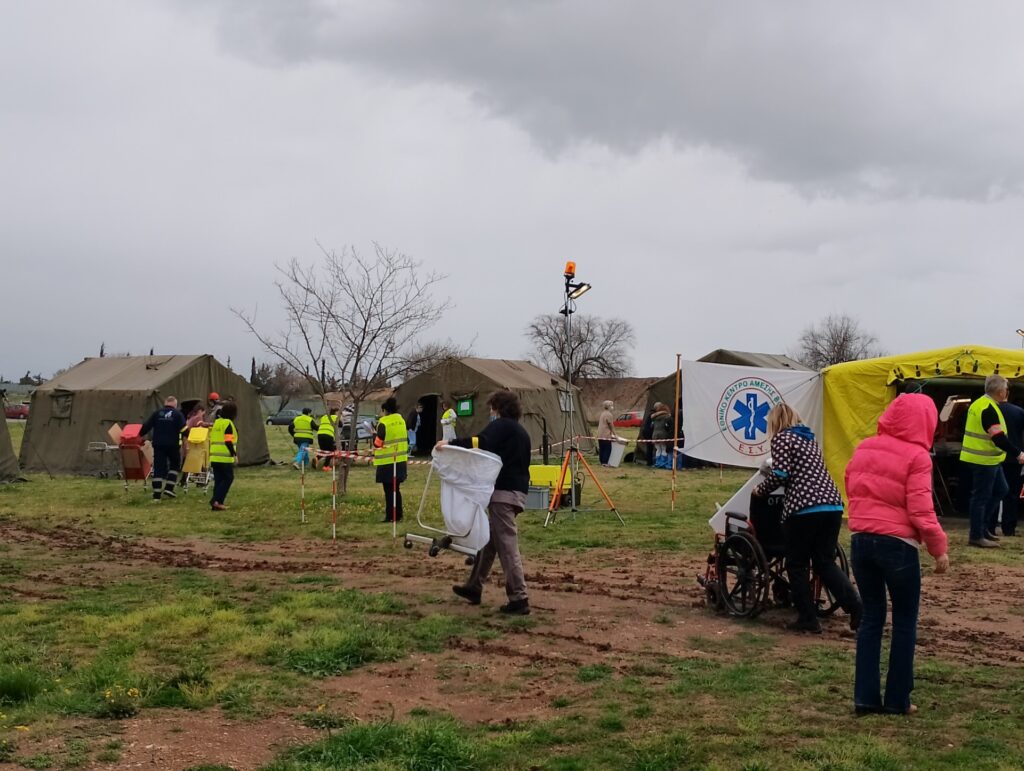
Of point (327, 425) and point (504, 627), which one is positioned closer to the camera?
point (504, 627)

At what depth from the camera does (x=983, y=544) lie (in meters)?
11.1

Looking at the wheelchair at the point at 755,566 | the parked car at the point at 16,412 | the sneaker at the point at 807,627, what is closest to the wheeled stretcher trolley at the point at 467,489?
the wheelchair at the point at 755,566

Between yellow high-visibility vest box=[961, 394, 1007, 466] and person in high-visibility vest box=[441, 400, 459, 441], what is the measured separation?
11.4 metres

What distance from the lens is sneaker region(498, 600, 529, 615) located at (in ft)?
24.6

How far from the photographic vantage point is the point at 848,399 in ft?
44.0

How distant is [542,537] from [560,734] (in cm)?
678

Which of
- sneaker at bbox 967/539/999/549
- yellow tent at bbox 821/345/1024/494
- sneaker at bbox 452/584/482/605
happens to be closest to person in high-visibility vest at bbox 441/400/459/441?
yellow tent at bbox 821/345/1024/494

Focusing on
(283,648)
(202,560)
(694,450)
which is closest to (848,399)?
(694,450)

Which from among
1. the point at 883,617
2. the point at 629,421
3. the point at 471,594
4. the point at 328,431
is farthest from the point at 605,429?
the point at 629,421

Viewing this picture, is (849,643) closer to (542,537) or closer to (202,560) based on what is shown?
(542,537)

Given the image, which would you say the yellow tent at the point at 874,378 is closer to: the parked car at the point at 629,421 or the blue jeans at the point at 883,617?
the blue jeans at the point at 883,617

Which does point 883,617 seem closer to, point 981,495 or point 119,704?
point 119,704

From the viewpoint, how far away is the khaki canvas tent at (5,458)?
19188 mm

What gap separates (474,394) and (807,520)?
18.0 meters
